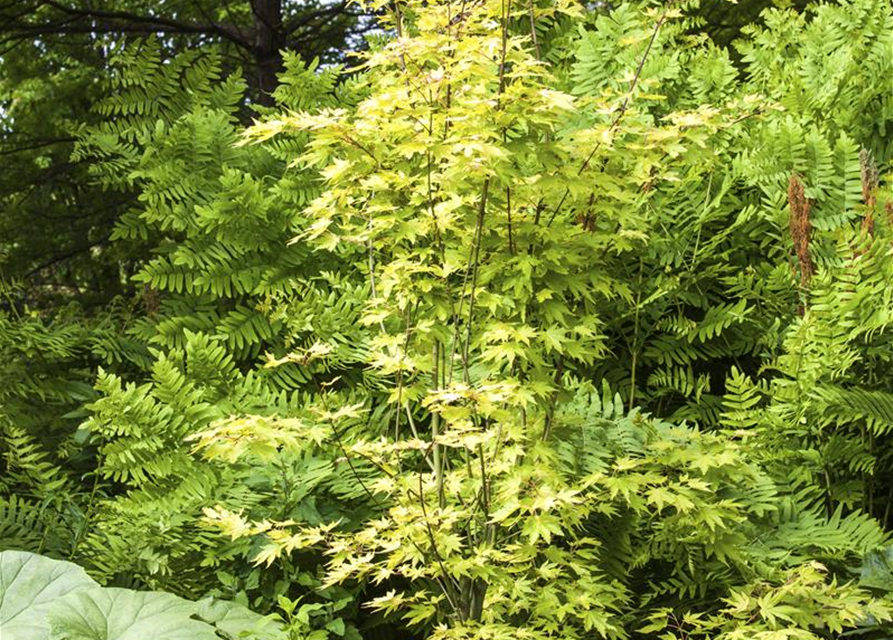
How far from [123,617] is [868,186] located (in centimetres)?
239

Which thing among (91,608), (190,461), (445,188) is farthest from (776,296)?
(91,608)

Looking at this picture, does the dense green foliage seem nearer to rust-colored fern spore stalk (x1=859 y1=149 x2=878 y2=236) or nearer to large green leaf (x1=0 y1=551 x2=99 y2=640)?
rust-colored fern spore stalk (x1=859 y1=149 x2=878 y2=236)

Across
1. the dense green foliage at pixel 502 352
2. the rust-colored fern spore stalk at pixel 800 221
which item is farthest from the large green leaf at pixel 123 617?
the rust-colored fern spore stalk at pixel 800 221

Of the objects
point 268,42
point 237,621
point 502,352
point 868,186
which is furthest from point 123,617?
point 268,42

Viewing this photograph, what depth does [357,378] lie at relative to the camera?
3.62m

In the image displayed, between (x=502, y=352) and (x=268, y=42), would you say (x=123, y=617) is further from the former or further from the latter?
(x=268, y=42)

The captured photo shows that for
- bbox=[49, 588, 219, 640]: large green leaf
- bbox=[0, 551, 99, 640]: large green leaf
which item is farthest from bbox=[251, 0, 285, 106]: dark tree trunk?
bbox=[49, 588, 219, 640]: large green leaf

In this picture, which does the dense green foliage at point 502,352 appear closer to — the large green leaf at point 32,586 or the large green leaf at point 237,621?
the large green leaf at point 237,621

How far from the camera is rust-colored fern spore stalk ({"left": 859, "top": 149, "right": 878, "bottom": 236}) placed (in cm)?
272

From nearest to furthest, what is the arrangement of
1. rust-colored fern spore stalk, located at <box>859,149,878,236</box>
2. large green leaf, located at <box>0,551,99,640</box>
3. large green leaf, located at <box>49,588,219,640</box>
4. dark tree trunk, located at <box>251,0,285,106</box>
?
large green leaf, located at <box>49,588,219,640</box>
large green leaf, located at <box>0,551,99,640</box>
rust-colored fern spore stalk, located at <box>859,149,878,236</box>
dark tree trunk, located at <box>251,0,285,106</box>

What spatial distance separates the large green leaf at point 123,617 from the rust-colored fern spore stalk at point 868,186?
210cm

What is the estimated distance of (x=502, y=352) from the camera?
204 cm

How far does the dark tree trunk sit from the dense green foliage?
36.4 inches

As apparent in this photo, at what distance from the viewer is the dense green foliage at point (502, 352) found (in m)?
2.11
